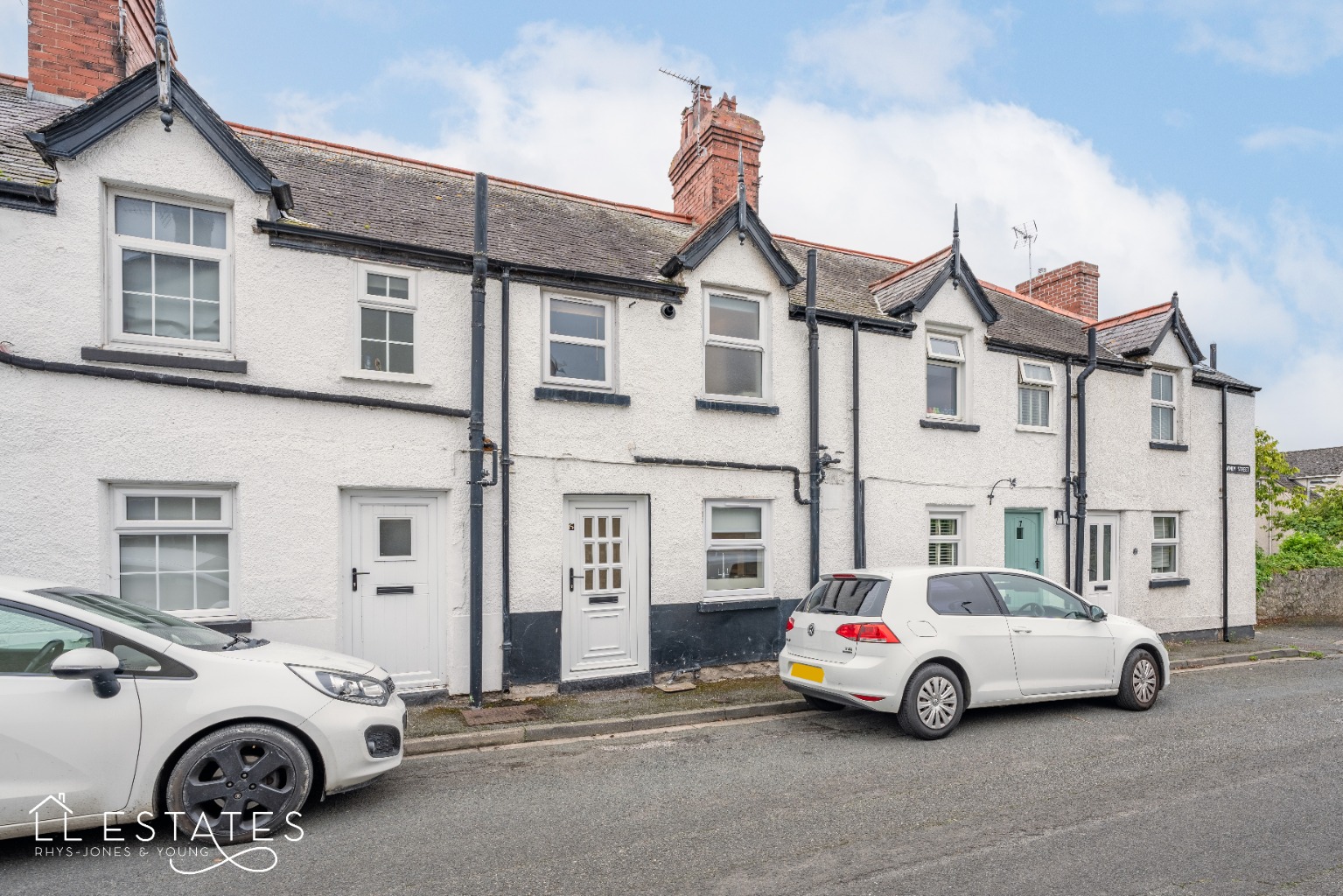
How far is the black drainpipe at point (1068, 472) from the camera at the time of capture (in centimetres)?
1249

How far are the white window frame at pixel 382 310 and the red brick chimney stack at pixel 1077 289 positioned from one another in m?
13.2

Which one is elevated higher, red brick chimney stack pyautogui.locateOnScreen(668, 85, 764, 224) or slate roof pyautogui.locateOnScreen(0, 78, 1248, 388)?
red brick chimney stack pyautogui.locateOnScreen(668, 85, 764, 224)

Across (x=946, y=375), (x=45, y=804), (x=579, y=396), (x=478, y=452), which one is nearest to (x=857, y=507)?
(x=946, y=375)

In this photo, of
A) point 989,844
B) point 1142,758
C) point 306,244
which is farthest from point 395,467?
point 1142,758

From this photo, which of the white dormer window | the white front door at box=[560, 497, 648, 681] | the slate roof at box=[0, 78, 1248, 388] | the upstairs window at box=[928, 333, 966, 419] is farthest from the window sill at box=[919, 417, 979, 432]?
the white dormer window

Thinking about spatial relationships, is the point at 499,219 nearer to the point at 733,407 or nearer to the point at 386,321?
the point at 386,321

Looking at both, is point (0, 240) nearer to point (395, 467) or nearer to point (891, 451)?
point (395, 467)

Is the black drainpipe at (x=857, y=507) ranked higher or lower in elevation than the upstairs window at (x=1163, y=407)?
lower

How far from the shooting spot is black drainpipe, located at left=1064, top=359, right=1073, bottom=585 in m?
12.5

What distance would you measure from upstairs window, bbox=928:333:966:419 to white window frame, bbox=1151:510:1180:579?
4857mm

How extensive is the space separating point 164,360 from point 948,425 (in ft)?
31.9

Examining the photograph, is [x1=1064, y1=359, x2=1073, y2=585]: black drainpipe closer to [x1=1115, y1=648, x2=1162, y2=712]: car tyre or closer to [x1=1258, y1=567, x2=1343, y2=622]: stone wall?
[x1=1115, y1=648, x2=1162, y2=712]: car tyre

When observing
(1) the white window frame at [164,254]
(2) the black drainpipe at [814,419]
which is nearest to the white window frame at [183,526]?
(1) the white window frame at [164,254]
